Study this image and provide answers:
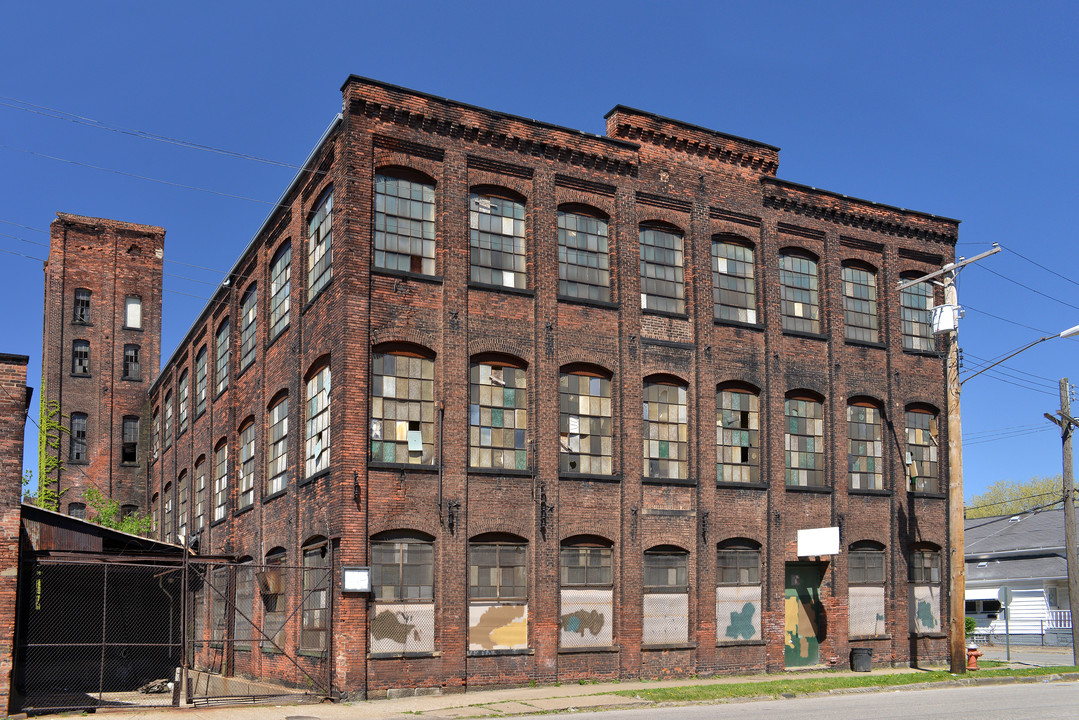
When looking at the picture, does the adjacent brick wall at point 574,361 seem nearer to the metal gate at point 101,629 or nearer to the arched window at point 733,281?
the arched window at point 733,281

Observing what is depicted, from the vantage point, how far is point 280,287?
83.5 feet

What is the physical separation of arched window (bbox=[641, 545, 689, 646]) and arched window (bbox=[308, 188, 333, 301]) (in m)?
9.47

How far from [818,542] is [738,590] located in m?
2.21

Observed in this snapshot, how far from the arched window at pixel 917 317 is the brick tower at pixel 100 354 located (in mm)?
32095

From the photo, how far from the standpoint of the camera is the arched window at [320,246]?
22000 mm

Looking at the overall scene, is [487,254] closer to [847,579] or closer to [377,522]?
[377,522]

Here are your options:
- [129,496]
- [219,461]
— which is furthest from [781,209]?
[129,496]

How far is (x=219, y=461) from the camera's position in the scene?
3061cm

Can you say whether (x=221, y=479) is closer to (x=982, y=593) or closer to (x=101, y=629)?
(x=101, y=629)

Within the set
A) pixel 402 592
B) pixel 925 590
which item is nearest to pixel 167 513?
pixel 402 592

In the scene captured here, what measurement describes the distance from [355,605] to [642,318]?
9.30m

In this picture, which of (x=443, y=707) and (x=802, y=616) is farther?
(x=802, y=616)

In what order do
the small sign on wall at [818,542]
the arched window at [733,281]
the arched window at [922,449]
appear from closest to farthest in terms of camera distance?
the small sign on wall at [818,542], the arched window at [733,281], the arched window at [922,449]

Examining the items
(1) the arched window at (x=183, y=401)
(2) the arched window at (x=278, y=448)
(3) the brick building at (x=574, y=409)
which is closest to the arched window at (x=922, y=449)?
(3) the brick building at (x=574, y=409)
